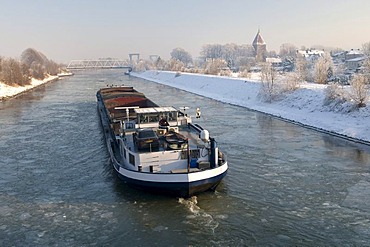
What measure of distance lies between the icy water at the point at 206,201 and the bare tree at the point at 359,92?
31.7 ft

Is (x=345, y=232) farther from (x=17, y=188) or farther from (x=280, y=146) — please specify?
(x=17, y=188)

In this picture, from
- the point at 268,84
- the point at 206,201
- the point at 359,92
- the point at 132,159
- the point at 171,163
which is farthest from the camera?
the point at 268,84

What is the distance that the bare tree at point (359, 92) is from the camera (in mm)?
36312

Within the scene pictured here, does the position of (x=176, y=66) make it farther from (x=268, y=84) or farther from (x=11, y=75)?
(x=268, y=84)

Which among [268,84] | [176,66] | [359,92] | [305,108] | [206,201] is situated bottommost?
[206,201]

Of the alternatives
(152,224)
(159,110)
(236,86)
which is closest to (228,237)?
(152,224)

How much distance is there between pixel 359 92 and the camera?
36625 mm

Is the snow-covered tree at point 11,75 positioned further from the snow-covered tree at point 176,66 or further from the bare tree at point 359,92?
the bare tree at point 359,92

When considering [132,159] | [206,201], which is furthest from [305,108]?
[132,159]

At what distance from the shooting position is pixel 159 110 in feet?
75.3

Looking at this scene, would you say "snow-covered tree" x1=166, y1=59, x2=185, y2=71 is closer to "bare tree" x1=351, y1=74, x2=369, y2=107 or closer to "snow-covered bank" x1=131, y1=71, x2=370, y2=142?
"snow-covered bank" x1=131, y1=71, x2=370, y2=142

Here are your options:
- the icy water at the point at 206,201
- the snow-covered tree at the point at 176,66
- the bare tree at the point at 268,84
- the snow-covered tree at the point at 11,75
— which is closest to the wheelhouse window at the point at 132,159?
the icy water at the point at 206,201

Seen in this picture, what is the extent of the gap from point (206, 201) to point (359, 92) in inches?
1075

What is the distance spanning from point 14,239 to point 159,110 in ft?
39.1
